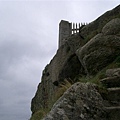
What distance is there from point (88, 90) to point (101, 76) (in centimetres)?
97

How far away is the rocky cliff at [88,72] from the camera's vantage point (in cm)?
366

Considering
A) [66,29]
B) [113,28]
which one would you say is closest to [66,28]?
[66,29]

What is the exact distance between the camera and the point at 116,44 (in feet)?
20.8

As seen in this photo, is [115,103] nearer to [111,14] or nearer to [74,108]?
[74,108]

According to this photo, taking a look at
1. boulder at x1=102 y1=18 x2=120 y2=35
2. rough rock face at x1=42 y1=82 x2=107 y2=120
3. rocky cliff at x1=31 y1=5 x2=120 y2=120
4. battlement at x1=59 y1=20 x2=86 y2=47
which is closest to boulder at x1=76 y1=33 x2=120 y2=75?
rocky cliff at x1=31 y1=5 x2=120 y2=120

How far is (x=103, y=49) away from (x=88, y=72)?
0.84 meters

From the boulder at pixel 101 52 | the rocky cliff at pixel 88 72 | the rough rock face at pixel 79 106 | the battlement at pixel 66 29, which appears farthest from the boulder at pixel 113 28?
the battlement at pixel 66 29

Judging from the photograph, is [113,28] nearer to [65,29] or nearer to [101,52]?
[101,52]

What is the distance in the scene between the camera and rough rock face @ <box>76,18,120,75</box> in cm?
630

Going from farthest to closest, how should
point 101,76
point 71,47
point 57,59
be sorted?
point 57,59 → point 71,47 → point 101,76

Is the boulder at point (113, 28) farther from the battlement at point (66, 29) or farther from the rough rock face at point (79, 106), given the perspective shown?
the battlement at point (66, 29)

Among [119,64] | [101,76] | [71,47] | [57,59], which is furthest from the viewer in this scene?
[57,59]

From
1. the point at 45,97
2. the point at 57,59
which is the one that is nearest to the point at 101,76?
the point at 57,59

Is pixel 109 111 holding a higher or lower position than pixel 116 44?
lower
